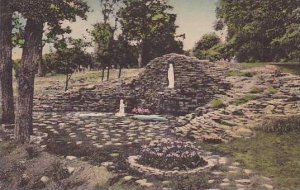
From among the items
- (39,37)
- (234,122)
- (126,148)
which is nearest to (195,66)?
(234,122)

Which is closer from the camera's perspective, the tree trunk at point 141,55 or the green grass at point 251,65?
the tree trunk at point 141,55

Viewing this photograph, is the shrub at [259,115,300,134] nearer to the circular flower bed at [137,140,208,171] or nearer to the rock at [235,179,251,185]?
the circular flower bed at [137,140,208,171]

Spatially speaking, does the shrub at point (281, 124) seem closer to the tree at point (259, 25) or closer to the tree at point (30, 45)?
the tree at point (259, 25)

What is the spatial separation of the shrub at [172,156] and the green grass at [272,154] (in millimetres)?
480

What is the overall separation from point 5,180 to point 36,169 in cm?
60

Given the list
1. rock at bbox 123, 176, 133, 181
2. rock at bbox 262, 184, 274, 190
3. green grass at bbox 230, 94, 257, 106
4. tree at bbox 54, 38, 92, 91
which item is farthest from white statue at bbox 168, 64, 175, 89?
rock at bbox 262, 184, 274, 190

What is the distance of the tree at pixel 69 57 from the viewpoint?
32.6 feet

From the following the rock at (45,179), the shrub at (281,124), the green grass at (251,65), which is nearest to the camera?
the rock at (45,179)

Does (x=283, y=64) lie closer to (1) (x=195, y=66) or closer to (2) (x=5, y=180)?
(1) (x=195, y=66)

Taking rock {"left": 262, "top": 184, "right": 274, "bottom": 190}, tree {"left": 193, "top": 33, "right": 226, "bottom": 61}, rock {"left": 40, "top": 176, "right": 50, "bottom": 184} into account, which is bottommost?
rock {"left": 40, "top": 176, "right": 50, "bottom": 184}

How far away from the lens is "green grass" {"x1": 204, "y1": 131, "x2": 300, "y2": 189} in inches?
291

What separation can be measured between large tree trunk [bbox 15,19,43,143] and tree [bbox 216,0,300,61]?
3.55 meters

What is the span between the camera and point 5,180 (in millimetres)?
8609

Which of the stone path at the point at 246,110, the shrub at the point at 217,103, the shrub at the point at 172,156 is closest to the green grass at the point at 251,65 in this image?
the stone path at the point at 246,110
